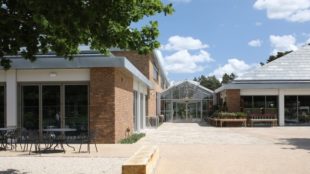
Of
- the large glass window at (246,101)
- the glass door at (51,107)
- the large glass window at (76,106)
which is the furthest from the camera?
the large glass window at (246,101)

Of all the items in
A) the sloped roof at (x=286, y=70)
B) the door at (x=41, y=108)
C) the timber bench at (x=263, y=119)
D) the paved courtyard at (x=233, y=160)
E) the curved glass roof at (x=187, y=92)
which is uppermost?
the sloped roof at (x=286, y=70)

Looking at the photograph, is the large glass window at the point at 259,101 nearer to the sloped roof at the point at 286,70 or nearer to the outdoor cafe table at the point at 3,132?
the sloped roof at the point at 286,70

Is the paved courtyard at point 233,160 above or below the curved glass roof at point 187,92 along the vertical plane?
below

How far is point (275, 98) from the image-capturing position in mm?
40562

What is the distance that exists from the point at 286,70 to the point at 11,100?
27590mm

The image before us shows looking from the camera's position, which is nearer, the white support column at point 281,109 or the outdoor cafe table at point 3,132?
the outdoor cafe table at point 3,132

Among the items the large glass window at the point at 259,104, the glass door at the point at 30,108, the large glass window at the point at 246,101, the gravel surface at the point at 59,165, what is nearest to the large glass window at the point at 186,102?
the large glass window at the point at 246,101

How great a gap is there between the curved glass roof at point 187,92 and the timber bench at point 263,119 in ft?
38.8

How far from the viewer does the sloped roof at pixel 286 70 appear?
41.2 m

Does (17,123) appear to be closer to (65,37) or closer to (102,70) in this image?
(102,70)

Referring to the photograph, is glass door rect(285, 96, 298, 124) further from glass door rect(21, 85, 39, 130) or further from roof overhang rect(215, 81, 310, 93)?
glass door rect(21, 85, 39, 130)

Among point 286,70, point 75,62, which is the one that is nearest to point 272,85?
point 286,70

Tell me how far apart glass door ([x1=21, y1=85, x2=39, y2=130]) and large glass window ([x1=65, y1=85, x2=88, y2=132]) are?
130 cm

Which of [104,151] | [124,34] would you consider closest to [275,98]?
[104,151]
